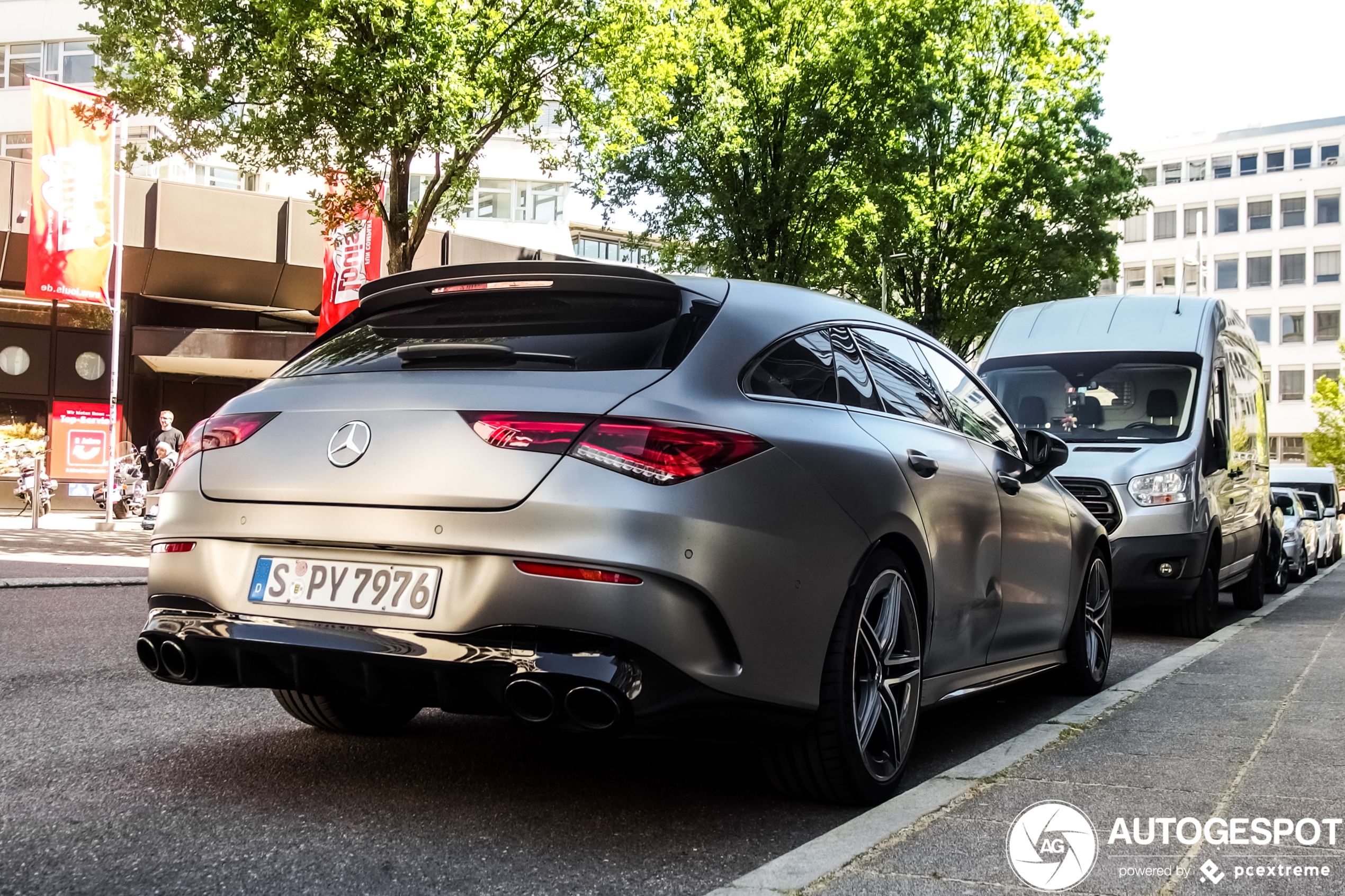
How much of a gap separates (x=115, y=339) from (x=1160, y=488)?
20598mm

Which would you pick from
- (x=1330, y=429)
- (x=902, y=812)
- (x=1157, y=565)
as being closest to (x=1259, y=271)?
(x=1330, y=429)

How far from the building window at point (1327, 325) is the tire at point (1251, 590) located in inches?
2879

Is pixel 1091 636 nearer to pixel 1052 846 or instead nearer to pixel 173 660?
pixel 1052 846

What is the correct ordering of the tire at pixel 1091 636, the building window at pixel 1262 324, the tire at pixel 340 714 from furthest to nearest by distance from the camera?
1. the building window at pixel 1262 324
2. the tire at pixel 1091 636
3. the tire at pixel 340 714

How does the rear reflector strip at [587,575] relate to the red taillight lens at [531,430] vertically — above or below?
below

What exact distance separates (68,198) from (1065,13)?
72.8 ft

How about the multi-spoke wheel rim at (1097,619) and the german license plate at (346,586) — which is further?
the multi-spoke wheel rim at (1097,619)

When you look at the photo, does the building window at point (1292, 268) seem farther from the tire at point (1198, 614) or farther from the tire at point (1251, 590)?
the tire at point (1198, 614)

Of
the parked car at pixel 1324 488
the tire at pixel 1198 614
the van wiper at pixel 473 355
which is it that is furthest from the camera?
the parked car at pixel 1324 488

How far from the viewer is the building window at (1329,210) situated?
79500 millimetres

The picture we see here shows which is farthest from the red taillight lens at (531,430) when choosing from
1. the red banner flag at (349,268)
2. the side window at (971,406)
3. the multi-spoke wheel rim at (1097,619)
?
the red banner flag at (349,268)

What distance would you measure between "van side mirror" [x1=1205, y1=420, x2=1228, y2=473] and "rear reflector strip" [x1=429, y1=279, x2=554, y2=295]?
8031 millimetres

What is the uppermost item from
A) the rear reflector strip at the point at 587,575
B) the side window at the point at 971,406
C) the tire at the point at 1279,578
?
the side window at the point at 971,406

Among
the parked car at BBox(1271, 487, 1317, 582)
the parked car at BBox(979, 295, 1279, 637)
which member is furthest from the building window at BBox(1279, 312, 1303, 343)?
the parked car at BBox(979, 295, 1279, 637)
